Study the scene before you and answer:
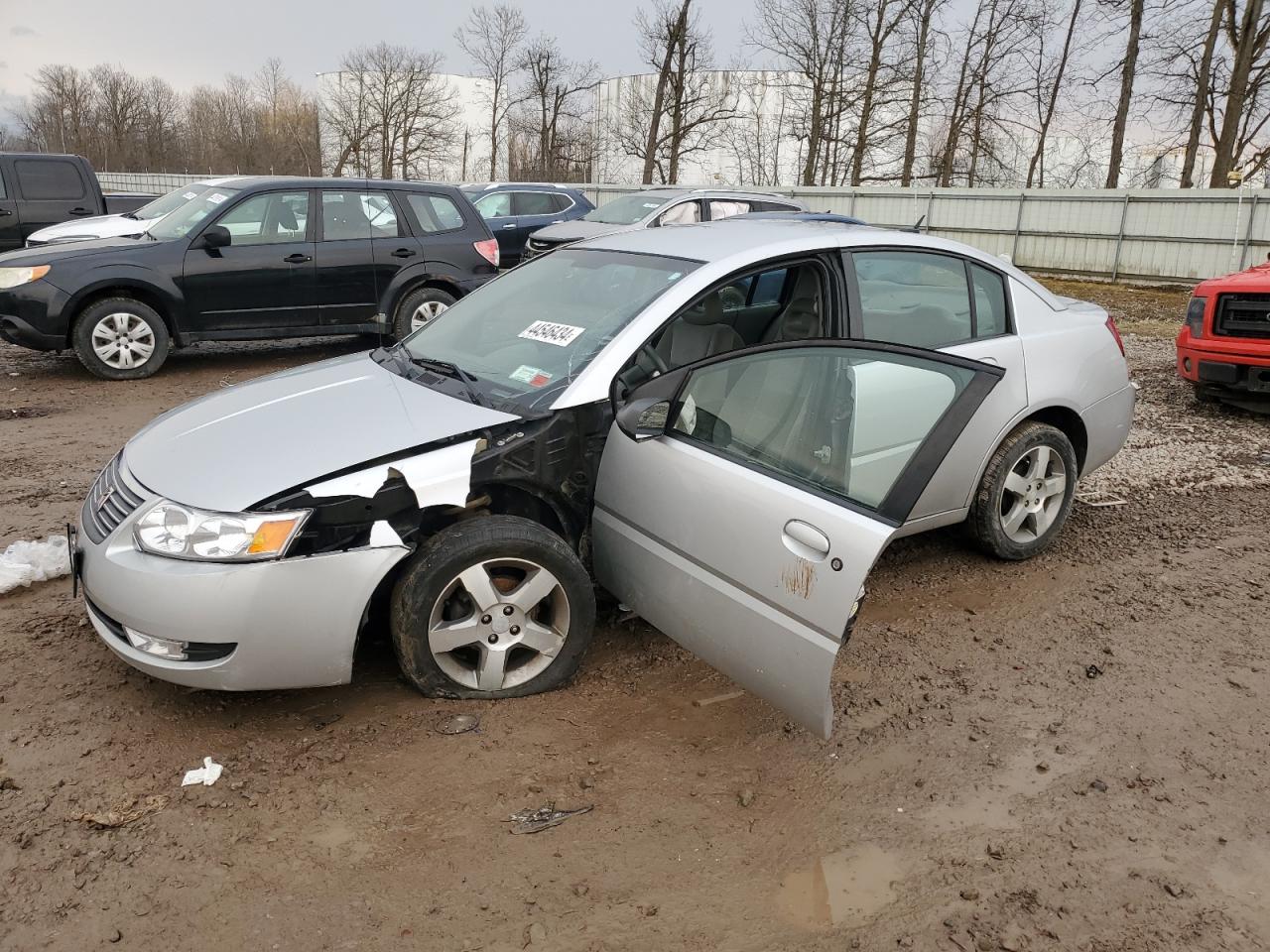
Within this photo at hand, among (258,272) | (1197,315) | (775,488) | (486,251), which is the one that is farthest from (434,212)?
(775,488)

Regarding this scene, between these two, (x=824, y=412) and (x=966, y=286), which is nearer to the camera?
(x=824, y=412)

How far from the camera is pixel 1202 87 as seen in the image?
82.4 ft

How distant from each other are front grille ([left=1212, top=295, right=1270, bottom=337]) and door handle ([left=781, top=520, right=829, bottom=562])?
20.3ft

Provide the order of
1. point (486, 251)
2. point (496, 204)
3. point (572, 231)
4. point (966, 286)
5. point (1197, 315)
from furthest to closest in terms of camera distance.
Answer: point (496, 204) < point (572, 231) < point (486, 251) < point (1197, 315) < point (966, 286)

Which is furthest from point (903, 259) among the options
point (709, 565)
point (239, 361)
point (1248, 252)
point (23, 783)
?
point (1248, 252)

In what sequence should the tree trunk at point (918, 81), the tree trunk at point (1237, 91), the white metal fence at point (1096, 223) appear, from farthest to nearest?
the tree trunk at point (918, 81) → the tree trunk at point (1237, 91) → the white metal fence at point (1096, 223)

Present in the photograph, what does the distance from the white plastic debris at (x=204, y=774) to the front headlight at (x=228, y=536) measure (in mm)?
660

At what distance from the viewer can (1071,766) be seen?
10.0ft

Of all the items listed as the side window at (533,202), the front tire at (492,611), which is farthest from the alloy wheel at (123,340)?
the side window at (533,202)

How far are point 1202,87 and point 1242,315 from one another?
2263 centimetres

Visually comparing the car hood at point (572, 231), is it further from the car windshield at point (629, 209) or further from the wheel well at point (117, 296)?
the wheel well at point (117, 296)

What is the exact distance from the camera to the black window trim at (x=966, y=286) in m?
4.04

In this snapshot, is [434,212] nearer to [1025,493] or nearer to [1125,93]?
[1025,493]

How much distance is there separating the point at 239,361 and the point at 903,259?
7715 millimetres
